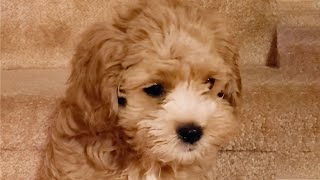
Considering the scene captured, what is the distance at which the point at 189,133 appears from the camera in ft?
5.81

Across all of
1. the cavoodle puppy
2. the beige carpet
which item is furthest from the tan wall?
the cavoodle puppy

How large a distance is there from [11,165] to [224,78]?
2.86ft

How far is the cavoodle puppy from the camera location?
1805 mm

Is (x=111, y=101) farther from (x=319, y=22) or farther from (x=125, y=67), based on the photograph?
(x=319, y=22)

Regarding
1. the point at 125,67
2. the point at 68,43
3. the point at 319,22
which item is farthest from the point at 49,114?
the point at 319,22

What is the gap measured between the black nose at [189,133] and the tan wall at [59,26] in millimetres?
983

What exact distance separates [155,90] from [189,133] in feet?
0.52

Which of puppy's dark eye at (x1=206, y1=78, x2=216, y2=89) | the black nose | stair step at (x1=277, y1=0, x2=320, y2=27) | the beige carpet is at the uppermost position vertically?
puppy's dark eye at (x1=206, y1=78, x2=216, y2=89)

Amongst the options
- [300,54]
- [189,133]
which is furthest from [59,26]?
[189,133]

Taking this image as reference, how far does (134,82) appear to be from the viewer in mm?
1810

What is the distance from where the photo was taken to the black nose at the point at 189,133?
5.80 ft

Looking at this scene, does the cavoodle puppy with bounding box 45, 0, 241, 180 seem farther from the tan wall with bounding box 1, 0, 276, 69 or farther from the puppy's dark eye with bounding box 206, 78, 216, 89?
the tan wall with bounding box 1, 0, 276, 69

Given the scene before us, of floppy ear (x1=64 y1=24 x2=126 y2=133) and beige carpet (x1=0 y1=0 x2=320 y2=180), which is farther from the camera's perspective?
beige carpet (x1=0 y1=0 x2=320 y2=180)

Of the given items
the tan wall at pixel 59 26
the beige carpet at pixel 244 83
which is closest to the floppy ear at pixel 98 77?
the beige carpet at pixel 244 83
